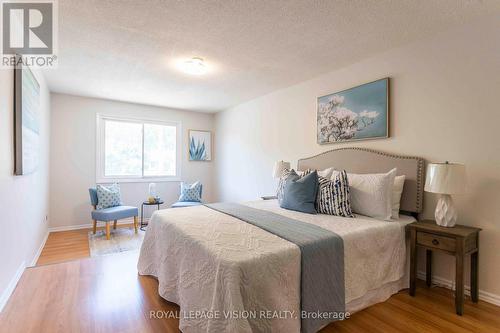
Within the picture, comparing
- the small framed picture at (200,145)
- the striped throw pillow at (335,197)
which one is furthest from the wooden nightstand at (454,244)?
the small framed picture at (200,145)

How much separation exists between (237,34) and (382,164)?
6.44ft

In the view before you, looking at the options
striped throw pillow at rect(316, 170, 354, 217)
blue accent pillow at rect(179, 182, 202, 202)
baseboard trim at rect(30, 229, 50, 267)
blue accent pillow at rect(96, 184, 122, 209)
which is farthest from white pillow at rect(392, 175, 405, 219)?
blue accent pillow at rect(96, 184, 122, 209)

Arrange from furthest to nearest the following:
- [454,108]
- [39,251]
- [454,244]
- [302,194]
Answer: [39,251] < [302,194] < [454,108] < [454,244]

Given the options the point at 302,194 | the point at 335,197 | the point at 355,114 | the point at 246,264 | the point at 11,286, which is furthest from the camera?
the point at 355,114

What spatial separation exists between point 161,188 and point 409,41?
15.7ft

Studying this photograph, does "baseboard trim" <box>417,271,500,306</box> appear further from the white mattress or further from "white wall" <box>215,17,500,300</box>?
the white mattress

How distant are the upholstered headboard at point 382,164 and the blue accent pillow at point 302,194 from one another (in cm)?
61

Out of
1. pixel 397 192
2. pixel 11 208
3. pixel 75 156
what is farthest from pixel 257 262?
pixel 75 156

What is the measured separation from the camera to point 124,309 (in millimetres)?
1938

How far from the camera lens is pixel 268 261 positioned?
4.58 feet

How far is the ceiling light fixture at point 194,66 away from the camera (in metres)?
2.90

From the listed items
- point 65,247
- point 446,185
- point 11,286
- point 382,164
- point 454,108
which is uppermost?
point 454,108

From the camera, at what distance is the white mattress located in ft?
4.31

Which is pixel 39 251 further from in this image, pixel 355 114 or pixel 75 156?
pixel 355 114
